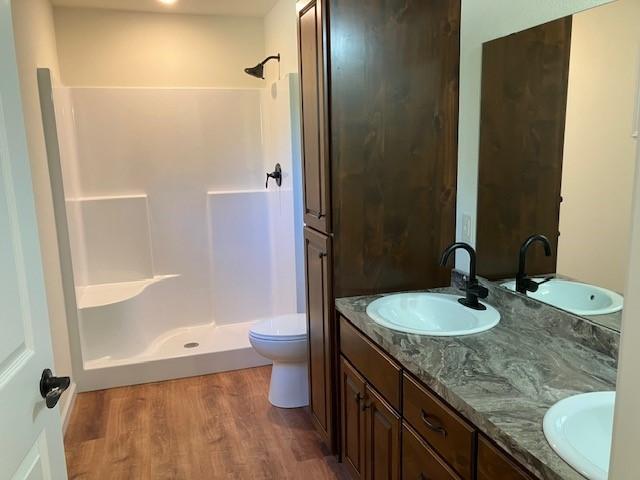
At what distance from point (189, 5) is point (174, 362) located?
2526mm

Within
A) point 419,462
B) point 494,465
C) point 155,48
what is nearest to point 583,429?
point 494,465

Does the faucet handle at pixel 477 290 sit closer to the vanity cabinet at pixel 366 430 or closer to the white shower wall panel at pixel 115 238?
the vanity cabinet at pixel 366 430

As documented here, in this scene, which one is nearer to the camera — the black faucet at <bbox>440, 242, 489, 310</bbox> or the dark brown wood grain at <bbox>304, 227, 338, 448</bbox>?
the black faucet at <bbox>440, 242, 489, 310</bbox>

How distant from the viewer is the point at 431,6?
202 centimetres

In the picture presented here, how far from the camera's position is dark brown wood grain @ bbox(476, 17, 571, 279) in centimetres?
167

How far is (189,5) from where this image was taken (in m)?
3.57

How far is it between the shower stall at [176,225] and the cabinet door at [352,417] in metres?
1.37

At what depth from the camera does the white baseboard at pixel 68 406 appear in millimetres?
2719

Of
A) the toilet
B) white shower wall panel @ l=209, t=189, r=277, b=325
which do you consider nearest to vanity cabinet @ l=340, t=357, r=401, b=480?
the toilet

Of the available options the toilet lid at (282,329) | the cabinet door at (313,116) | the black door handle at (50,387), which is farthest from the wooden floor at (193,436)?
the black door handle at (50,387)

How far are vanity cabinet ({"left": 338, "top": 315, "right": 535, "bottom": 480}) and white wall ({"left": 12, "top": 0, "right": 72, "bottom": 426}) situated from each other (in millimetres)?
1640

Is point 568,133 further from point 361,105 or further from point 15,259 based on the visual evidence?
point 15,259

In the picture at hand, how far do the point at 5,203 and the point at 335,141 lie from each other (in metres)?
1.24

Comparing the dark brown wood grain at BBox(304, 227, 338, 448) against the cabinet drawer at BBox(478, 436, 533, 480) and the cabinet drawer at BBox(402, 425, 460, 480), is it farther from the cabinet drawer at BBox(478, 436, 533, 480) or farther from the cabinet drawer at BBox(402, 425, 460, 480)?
the cabinet drawer at BBox(478, 436, 533, 480)
